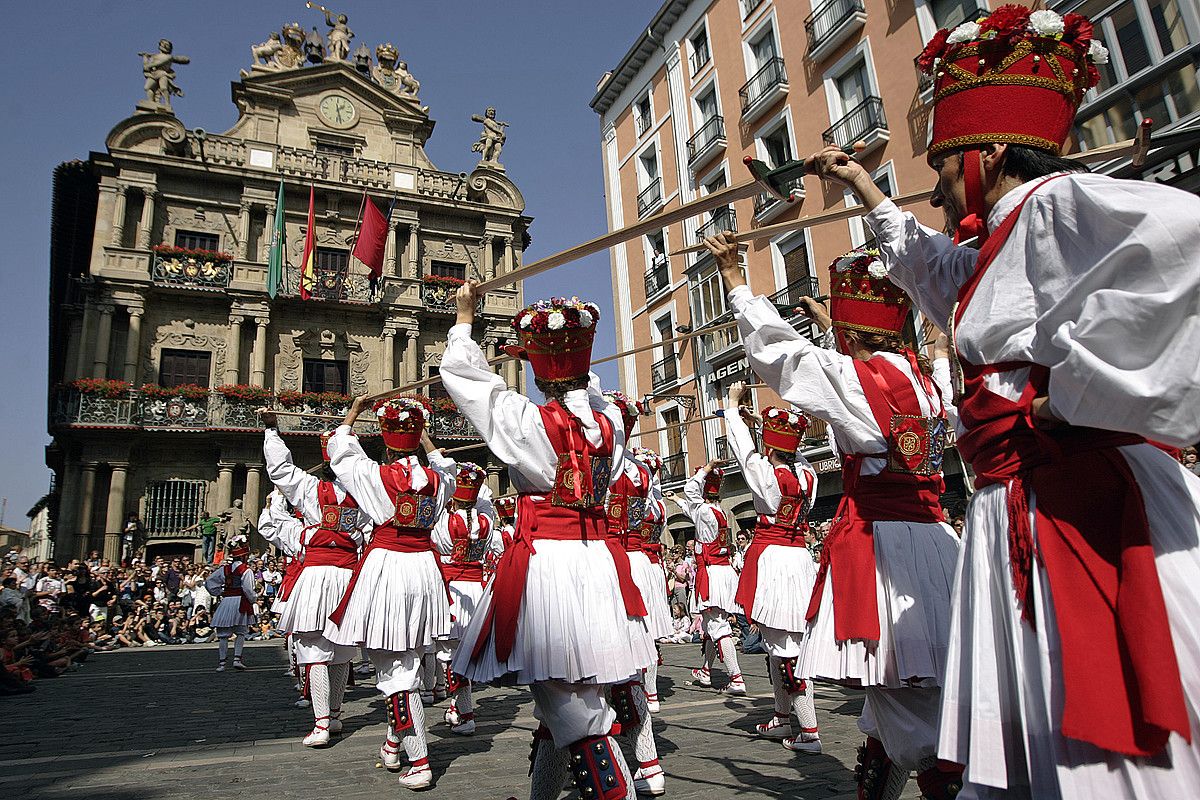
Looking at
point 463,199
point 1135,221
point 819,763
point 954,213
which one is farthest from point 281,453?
point 463,199

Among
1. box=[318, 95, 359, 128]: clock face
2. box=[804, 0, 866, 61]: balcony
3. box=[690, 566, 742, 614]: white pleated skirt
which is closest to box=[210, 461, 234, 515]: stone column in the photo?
box=[318, 95, 359, 128]: clock face

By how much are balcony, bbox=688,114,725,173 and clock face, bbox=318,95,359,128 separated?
15.6 meters

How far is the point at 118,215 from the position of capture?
2672 cm

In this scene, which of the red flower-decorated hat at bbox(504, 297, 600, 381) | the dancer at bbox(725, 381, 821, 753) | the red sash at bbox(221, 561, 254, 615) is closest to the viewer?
the red flower-decorated hat at bbox(504, 297, 600, 381)

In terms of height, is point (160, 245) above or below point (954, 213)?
above

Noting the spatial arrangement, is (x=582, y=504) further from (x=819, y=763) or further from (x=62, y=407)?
(x=62, y=407)

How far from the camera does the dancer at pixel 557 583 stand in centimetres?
318

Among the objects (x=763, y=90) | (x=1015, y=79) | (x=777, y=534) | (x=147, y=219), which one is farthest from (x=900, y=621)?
(x=147, y=219)

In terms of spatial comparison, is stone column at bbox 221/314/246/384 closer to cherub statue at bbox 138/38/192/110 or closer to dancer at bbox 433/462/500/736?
cherub statue at bbox 138/38/192/110

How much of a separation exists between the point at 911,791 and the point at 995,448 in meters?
3.69

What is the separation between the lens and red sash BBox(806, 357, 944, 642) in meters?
3.09

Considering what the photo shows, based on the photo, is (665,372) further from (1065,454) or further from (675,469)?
(1065,454)

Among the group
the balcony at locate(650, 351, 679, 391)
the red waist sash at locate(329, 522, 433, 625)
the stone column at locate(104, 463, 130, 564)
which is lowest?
the red waist sash at locate(329, 522, 433, 625)

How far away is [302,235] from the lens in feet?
96.7
